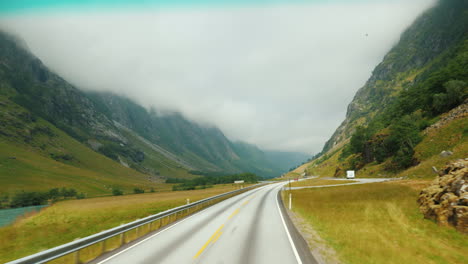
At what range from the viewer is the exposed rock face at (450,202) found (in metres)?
11.7

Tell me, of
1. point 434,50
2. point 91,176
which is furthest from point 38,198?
point 434,50

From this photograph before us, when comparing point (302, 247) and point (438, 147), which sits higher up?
point (438, 147)

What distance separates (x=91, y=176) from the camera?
544 ft

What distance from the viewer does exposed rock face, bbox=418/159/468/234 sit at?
11.7m

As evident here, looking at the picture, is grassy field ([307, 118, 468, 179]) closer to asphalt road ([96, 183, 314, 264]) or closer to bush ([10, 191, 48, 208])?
asphalt road ([96, 183, 314, 264])

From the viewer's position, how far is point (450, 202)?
42.9 feet

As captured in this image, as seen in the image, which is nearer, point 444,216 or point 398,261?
point 398,261

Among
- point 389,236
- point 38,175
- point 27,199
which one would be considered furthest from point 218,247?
point 38,175

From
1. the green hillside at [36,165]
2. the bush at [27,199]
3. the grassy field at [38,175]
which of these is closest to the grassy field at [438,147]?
the bush at [27,199]

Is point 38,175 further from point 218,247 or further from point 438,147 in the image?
point 438,147

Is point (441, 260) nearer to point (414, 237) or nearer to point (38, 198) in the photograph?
point (414, 237)

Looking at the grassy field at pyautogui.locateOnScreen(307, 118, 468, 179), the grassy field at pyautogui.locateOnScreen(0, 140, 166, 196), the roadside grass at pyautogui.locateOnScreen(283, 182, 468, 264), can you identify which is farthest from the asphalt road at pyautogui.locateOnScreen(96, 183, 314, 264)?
the grassy field at pyautogui.locateOnScreen(0, 140, 166, 196)

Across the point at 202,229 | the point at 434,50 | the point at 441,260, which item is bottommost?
the point at 441,260

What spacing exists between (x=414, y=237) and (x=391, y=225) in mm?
2377
